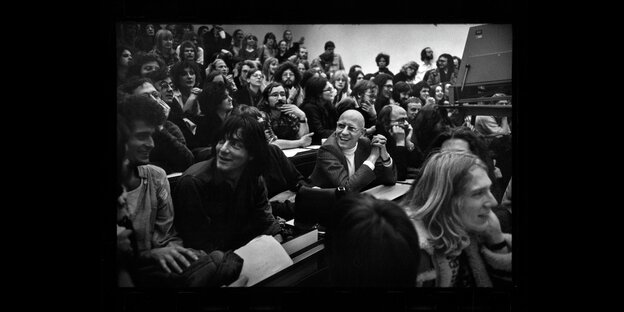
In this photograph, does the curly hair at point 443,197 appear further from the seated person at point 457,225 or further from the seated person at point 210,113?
the seated person at point 210,113

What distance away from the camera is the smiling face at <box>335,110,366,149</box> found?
178 inches

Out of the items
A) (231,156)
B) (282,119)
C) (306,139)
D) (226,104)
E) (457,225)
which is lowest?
(457,225)

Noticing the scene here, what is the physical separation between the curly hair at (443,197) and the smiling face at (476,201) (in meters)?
0.02

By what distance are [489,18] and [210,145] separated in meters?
2.03

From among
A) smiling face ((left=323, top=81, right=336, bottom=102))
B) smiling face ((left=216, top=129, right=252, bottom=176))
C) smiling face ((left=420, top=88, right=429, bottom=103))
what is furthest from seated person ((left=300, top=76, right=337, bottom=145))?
smiling face ((left=420, top=88, right=429, bottom=103))

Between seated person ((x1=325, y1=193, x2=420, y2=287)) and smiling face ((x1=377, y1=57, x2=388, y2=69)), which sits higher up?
smiling face ((x1=377, y1=57, x2=388, y2=69))

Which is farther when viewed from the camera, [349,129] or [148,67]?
[349,129]

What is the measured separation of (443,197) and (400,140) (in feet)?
1.55

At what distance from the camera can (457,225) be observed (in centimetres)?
445

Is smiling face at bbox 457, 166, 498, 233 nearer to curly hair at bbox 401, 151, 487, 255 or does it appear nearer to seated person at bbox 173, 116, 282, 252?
curly hair at bbox 401, 151, 487, 255

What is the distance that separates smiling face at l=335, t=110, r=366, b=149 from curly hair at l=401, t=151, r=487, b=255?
0.50 metres

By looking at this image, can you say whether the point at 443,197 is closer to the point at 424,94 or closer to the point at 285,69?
the point at 424,94

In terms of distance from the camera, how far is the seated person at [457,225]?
14.5 ft

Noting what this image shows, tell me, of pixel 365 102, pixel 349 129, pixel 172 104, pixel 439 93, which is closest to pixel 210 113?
pixel 172 104
